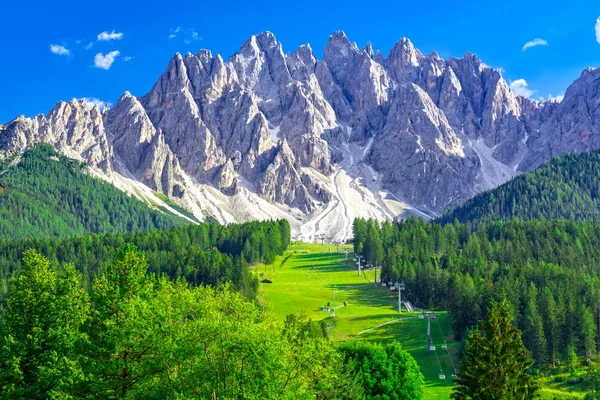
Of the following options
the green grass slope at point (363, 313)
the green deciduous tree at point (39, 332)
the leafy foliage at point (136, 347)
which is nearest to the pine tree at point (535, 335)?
the green grass slope at point (363, 313)

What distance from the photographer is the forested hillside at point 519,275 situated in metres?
97.2

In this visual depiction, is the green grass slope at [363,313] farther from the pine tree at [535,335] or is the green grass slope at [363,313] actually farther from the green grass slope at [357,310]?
the pine tree at [535,335]

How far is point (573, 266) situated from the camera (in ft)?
492

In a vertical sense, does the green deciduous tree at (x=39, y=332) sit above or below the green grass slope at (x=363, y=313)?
above

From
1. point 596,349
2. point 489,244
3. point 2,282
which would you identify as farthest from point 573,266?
point 2,282

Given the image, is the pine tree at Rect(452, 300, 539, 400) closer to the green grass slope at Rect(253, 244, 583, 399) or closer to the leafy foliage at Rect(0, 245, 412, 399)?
the leafy foliage at Rect(0, 245, 412, 399)

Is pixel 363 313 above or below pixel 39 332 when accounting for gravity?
below

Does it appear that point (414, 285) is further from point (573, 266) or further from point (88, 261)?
point (88, 261)

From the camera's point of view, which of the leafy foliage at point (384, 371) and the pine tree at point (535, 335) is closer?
the leafy foliage at point (384, 371)

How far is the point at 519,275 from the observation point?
12050 cm

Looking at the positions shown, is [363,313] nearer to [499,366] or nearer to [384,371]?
[384,371]

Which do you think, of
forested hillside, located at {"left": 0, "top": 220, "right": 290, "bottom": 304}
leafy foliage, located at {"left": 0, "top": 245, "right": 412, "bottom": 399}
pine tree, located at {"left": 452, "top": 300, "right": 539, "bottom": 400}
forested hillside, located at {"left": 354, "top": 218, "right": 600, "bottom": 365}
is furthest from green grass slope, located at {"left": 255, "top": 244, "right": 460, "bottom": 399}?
leafy foliage, located at {"left": 0, "top": 245, "right": 412, "bottom": 399}

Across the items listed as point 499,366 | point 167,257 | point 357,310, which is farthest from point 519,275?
point 167,257

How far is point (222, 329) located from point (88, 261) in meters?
159
